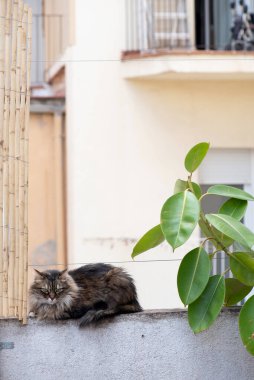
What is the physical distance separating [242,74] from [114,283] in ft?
16.9

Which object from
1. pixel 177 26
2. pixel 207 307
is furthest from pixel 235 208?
pixel 177 26

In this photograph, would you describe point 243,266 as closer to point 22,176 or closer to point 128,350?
point 128,350

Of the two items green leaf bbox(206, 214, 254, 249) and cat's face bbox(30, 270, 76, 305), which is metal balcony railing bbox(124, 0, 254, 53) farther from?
green leaf bbox(206, 214, 254, 249)

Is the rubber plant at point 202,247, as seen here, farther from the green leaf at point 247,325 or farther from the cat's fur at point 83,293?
the cat's fur at point 83,293

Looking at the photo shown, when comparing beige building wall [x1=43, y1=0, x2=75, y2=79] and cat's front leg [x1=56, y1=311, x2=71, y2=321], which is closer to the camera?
cat's front leg [x1=56, y1=311, x2=71, y2=321]

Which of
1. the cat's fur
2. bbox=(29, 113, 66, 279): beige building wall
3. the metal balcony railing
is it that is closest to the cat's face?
the cat's fur

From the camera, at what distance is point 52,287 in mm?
7070

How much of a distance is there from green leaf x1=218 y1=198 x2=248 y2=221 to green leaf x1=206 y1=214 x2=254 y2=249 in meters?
0.17

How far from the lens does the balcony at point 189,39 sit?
11.7m

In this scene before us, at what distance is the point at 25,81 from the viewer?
680cm

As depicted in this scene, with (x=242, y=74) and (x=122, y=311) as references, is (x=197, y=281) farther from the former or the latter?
(x=242, y=74)

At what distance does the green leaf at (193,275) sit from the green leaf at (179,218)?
275 mm

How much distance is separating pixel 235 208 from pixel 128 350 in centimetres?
105

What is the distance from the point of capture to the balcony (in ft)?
38.3
